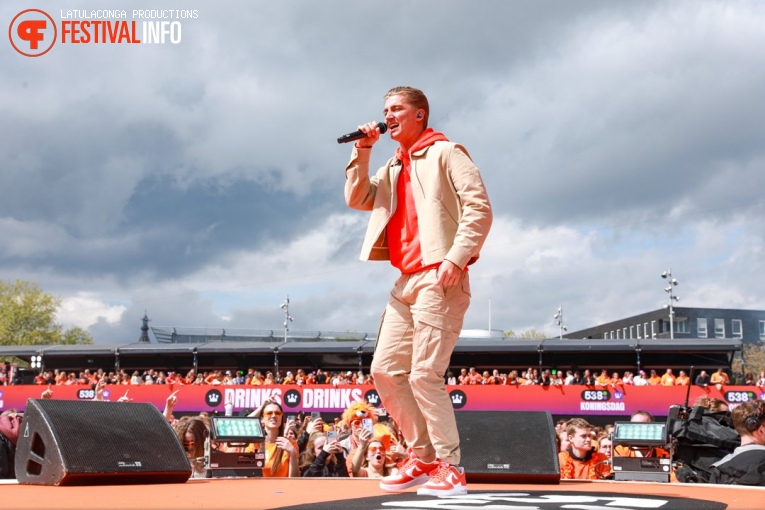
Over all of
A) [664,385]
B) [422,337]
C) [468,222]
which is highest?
[468,222]

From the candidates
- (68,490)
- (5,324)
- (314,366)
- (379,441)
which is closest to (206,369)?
(314,366)

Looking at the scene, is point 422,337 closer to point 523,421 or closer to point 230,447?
point 523,421

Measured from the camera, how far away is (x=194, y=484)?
4977 millimetres

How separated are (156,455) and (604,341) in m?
26.3

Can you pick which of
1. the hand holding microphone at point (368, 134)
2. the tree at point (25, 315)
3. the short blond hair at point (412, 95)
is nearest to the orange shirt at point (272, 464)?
the hand holding microphone at point (368, 134)

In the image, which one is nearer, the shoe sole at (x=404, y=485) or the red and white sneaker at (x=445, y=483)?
the red and white sneaker at (x=445, y=483)

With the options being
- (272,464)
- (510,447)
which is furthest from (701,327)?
(510,447)

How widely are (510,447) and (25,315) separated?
7357cm

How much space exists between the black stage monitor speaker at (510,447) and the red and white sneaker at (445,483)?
47.9 inches

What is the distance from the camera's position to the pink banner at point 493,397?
71.8 ft

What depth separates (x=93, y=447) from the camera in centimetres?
472

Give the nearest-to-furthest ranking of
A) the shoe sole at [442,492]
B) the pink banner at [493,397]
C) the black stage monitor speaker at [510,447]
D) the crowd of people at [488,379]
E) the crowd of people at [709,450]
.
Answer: the shoe sole at [442,492]
the black stage monitor speaker at [510,447]
the crowd of people at [709,450]
the pink banner at [493,397]
the crowd of people at [488,379]

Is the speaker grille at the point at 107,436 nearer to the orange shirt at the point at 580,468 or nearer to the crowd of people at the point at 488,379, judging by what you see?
the orange shirt at the point at 580,468

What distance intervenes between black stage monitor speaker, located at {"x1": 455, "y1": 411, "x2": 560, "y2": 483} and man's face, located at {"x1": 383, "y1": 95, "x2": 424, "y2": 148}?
90.7 inches
